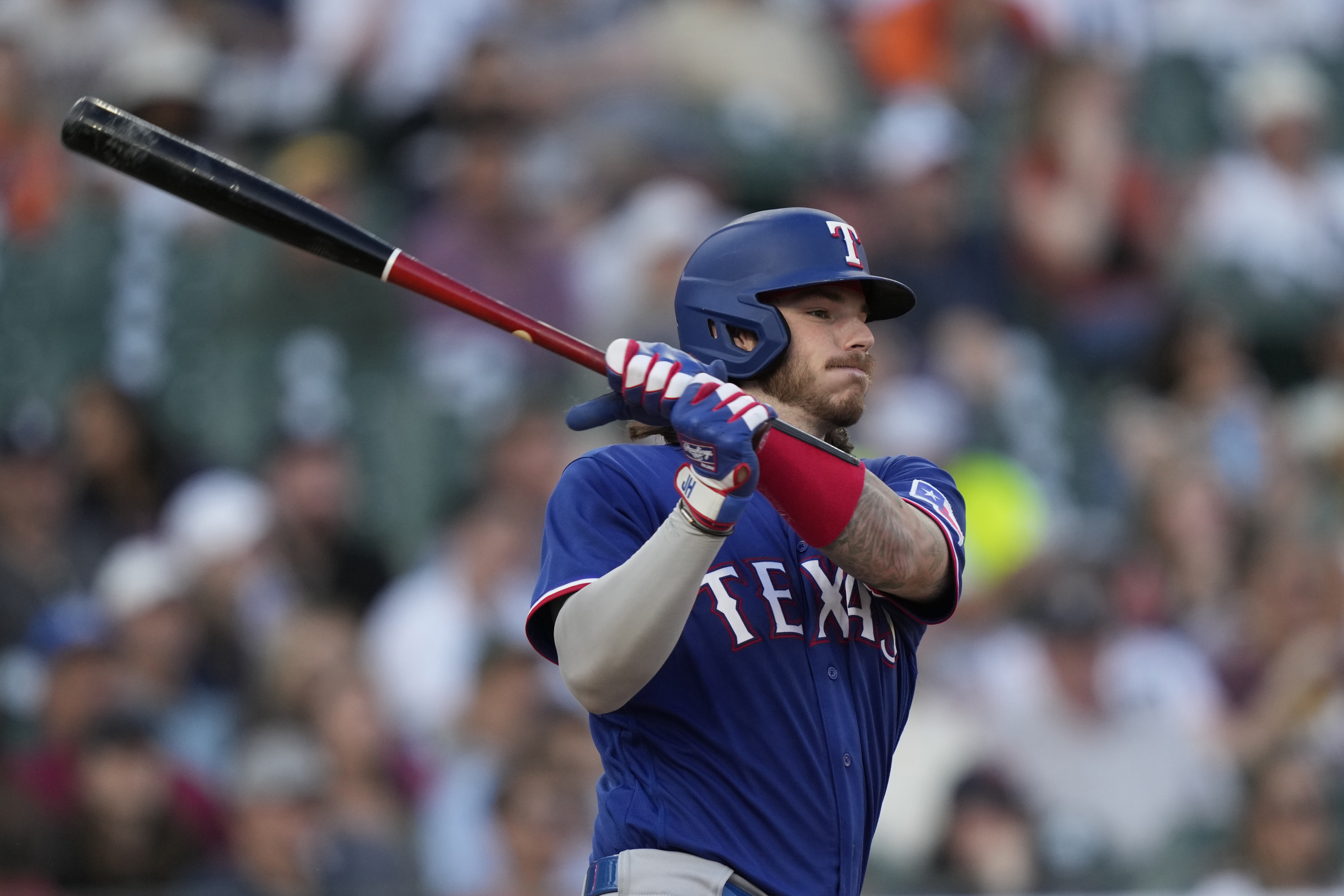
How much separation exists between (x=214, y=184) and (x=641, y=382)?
92 centimetres

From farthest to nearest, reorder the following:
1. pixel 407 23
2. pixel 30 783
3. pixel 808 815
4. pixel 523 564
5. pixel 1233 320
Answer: pixel 1233 320 < pixel 407 23 < pixel 523 564 < pixel 30 783 < pixel 808 815

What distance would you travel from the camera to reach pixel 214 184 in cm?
296

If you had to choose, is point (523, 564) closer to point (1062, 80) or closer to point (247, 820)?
point (247, 820)

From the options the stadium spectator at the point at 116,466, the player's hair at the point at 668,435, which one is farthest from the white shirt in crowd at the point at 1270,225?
the player's hair at the point at 668,435

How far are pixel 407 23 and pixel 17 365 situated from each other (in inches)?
97.9

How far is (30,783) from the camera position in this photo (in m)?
5.92

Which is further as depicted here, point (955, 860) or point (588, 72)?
point (588, 72)

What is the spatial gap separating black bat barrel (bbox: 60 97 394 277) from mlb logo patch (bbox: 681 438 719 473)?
822mm

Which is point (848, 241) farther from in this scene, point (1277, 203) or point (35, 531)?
point (1277, 203)

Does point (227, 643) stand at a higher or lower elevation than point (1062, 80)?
lower

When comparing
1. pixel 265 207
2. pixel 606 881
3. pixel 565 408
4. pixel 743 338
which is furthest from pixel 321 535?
pixel 606 881

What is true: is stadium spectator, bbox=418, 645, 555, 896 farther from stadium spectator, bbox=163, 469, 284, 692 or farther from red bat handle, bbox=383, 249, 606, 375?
red bat handle, bbox=383, 249, 606, 375

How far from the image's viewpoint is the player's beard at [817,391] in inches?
115

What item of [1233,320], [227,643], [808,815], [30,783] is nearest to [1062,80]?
[1233,320]
